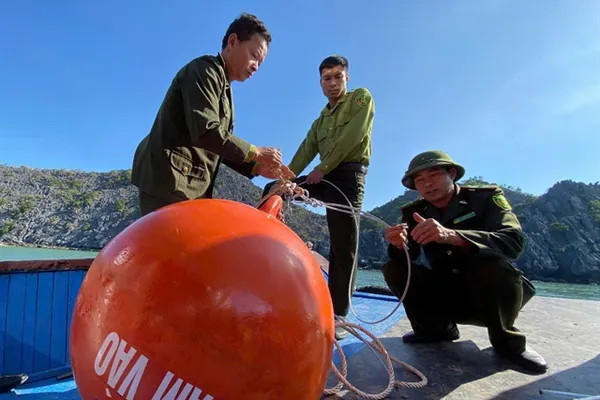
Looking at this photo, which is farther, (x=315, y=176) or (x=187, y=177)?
(x=315, y=176)

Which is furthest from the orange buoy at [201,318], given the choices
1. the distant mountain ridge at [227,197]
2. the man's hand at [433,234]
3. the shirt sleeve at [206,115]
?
the distant mountain ridge at [227,197]

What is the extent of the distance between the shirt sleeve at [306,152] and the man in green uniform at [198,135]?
1.19 m

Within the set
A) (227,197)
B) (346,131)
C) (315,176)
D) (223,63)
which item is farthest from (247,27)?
(227,197)

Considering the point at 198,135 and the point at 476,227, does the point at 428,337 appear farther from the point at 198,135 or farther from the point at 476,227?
the point at 198,135

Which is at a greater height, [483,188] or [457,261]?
[483,188]

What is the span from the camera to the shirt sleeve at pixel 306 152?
11.2 ft

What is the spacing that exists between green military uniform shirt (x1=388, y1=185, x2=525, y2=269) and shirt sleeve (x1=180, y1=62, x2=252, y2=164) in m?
1.27

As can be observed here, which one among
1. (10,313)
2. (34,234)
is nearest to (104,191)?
(34,234)

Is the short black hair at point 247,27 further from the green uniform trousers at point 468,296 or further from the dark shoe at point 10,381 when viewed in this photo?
the dark shoe at point 10,381

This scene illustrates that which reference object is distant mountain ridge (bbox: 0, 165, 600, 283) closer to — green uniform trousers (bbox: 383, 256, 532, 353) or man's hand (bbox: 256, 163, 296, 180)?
green uniform trousers (bbox: 383, 256, 532, 353)

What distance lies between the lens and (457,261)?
2395 mm

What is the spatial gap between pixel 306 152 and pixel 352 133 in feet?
2.34

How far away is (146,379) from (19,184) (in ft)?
379

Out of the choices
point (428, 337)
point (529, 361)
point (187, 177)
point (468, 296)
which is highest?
point (187, 177)
